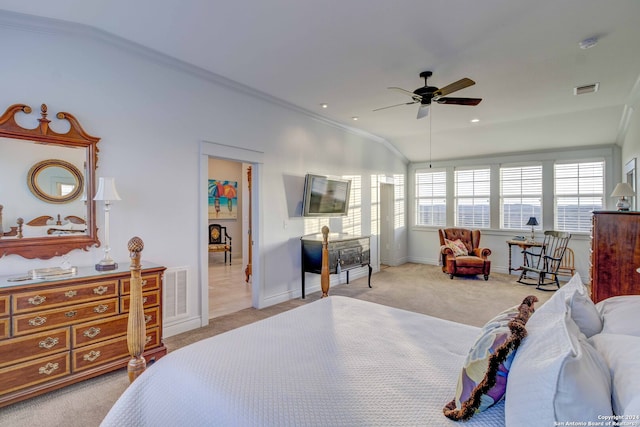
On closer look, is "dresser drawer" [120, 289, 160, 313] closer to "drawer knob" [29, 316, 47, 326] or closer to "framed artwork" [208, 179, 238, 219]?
"drawer knob" [29, 316, 47, 326]

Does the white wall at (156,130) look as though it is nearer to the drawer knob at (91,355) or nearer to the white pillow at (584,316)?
the drawer knob at (91,355)

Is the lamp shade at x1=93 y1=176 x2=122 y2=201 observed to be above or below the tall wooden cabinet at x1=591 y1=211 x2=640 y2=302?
above

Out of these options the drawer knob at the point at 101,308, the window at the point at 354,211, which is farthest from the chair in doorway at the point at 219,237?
the drawer knob at the point at 101,308

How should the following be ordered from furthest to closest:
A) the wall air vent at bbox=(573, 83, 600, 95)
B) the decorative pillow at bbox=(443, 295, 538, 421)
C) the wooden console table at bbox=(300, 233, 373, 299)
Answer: the wooden console table at bbox=(300, 233, 373, 299) < the wall air vent at bbox=(573, 83, 600, 95) < the decorative pillow at bbox=(443, 295, 538, 421)

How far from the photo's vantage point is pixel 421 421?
43.5 inches

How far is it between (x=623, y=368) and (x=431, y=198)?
7.37 meters

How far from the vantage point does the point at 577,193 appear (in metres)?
6.25

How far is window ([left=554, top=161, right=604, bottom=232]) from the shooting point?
19.9ft

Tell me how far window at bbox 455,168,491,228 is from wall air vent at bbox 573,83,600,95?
10.2 ft

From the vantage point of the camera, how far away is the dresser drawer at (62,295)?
87.4 inches

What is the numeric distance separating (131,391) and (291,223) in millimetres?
3617

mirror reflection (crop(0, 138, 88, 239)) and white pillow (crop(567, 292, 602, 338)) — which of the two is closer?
white pillow (crop(567, 292, 602, 338))

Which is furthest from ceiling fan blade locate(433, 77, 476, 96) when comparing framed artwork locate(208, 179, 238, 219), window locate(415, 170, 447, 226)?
framed artwork locate(208, 179, 238, 219)

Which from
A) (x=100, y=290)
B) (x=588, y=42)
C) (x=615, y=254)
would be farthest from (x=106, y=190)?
(x=615, y=254)
